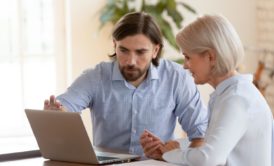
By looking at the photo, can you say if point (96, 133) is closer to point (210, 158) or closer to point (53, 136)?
point (53, 136)

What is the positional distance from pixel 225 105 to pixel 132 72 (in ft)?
2.99

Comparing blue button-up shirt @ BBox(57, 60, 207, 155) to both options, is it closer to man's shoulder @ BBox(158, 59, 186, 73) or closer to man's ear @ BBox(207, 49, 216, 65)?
man's shoulder @ BBox(158, 59, 186, 73)

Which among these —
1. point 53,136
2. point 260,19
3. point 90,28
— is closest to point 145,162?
point 53,136

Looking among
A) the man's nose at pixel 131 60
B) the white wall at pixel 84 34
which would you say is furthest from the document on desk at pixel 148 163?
the white wall at pixel 84 34

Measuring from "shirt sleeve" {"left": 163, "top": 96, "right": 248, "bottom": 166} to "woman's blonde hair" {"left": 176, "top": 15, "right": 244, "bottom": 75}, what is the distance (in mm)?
145

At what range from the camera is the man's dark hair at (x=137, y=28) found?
2654 millimetres

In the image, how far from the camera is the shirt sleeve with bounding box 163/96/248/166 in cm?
179

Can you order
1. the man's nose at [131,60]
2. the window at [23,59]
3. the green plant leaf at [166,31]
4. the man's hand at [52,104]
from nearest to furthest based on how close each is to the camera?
the man's hand at [52,104] → the man's nose at [131,60] → the green plant leaf at [166,31] → the window at [23,59]

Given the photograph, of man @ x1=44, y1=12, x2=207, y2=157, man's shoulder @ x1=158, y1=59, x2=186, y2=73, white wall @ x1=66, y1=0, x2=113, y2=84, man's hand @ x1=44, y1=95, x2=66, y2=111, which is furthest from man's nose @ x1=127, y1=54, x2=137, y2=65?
white wall @ x1=66, y1=0, x2=113, y2=84

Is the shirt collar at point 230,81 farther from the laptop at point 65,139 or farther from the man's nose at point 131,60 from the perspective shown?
the man's nose at point 131,60

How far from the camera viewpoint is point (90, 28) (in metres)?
4.88

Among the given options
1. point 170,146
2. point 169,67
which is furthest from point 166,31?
point 170,146

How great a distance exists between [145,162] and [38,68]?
2.92 meters

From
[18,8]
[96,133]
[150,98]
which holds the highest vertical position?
[18,8]
